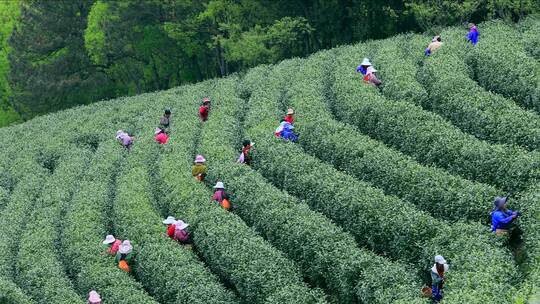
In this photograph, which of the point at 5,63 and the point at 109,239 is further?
the point at 5,63

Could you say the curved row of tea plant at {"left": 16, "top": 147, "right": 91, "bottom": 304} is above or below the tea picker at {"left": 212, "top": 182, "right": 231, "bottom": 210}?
below

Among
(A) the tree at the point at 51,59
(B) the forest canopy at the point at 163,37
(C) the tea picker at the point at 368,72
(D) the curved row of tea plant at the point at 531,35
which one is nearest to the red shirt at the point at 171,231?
(C) the tea picker at the point at 368,72

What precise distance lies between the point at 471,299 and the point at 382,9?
1282 inches

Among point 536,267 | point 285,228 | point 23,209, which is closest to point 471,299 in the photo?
point 536,267

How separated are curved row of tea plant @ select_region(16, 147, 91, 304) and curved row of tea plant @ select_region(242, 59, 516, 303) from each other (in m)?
7.80

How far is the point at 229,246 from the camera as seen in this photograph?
2258 centimetres

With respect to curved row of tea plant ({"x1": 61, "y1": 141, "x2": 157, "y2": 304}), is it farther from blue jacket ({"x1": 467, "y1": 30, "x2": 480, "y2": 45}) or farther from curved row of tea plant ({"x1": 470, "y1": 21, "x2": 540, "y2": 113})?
blue jacket ({"x1": 467, "y1": 30, "x2": 480, "y2": 45})

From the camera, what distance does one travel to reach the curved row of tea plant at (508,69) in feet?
89.0

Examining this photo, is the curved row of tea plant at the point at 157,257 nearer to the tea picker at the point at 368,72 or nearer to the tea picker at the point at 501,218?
the tea picker at the point at 501,218

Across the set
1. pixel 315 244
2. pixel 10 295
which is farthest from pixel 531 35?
pixel 10 295

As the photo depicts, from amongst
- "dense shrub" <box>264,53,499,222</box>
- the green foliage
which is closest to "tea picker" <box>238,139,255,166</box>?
"dense shrub" <box>264,53,499,222</box>

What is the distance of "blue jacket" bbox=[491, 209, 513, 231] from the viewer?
1939cm

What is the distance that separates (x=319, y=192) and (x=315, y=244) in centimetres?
337

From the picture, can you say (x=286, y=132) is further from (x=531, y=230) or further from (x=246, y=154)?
(x=531, y=230)
